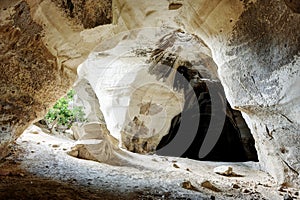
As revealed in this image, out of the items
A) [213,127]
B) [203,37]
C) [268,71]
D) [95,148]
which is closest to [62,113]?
[95,148]

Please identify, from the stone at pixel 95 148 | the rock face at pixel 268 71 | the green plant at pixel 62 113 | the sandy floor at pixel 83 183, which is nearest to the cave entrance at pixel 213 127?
the green plant at pixel 62 113

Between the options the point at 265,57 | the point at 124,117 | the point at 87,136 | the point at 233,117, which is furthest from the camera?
the point at 233,117

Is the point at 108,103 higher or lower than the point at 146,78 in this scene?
lower

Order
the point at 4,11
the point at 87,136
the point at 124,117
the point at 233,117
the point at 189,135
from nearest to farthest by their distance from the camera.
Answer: the point at 4,11 → the point at 87,136 → the point at 124,117 → the point at 233,117 → the point at 189,135

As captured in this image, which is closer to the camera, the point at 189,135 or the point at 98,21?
the point at 98,21

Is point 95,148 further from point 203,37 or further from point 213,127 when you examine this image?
point 213,127

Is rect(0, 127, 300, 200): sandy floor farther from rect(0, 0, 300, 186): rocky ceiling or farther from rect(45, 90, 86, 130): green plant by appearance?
rect(45, 90, 86, 130): green plant

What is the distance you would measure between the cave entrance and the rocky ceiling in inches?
178

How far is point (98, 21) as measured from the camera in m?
2.64

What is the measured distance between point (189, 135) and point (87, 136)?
6516 mm

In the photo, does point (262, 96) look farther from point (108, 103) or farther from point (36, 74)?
point (108, 103)

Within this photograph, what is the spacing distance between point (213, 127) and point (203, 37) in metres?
6.61

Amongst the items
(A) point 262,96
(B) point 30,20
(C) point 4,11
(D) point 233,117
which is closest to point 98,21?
(B) point 30,20

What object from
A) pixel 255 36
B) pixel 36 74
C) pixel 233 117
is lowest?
pixel 233 117
